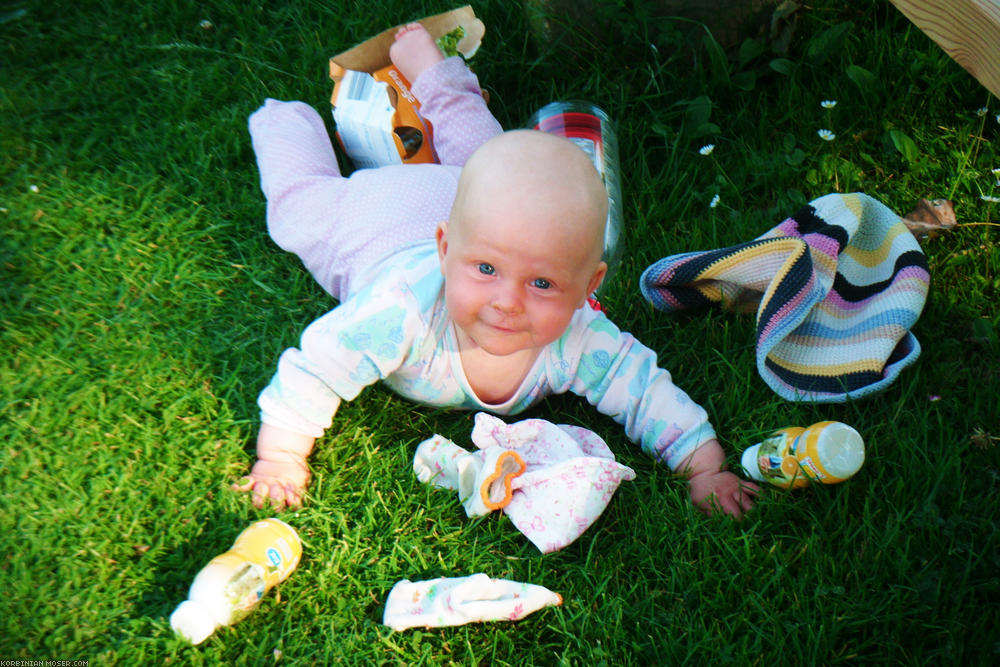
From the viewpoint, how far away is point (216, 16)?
11.2ft

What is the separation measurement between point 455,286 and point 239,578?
778 mm

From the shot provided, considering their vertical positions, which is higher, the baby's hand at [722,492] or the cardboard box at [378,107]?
the cardboard box at [378,107]

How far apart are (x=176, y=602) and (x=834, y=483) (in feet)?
5.06

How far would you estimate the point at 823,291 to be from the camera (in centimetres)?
246

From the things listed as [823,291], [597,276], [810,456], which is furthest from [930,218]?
[597,276]

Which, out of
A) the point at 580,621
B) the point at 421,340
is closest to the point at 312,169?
the point at 421,340

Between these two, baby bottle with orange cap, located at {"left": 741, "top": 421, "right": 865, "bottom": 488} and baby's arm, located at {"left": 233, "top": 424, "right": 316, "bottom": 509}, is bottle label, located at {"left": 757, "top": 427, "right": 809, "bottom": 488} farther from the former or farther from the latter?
baby's arm, located at {"left": 233, "top": 424, "right": 316, "bottom": 509}

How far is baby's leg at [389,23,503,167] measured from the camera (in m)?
2.88

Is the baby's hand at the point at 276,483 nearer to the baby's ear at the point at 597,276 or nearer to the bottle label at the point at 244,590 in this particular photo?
the bottle label at the point at 244,590

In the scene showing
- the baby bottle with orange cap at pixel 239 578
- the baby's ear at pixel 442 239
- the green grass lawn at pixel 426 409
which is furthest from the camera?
the baby's ear at pixel 442 239

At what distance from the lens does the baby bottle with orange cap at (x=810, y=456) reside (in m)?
2.03

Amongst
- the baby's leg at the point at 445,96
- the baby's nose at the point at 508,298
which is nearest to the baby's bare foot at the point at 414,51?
the baby's leg at the point at 445,96

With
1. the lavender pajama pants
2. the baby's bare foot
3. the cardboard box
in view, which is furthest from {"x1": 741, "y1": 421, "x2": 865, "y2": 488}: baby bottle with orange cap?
the baby's bare foot

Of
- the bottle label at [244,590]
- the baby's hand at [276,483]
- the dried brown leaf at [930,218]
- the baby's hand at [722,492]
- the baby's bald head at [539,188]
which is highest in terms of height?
the baby's bald head at [539,188]
